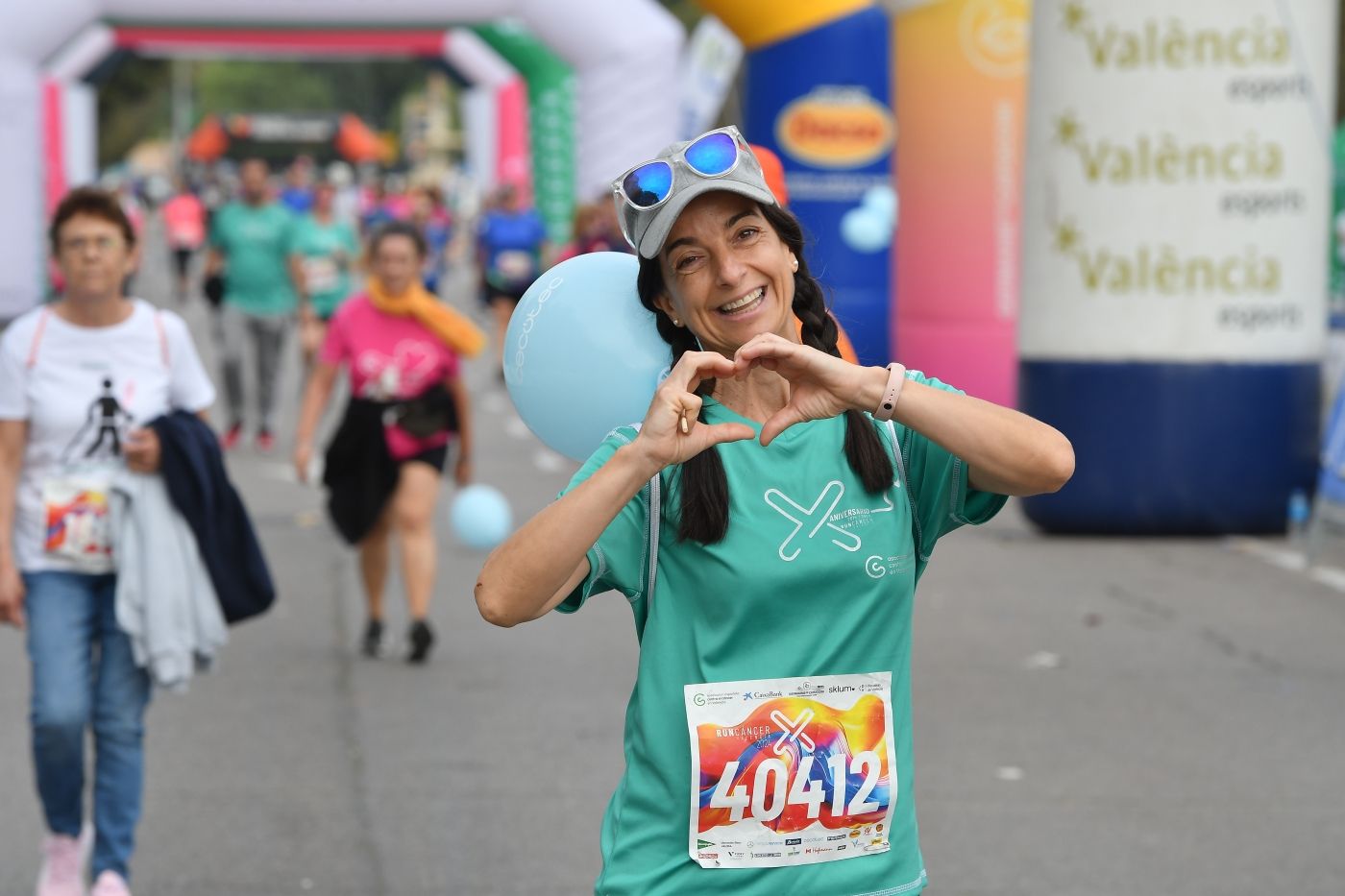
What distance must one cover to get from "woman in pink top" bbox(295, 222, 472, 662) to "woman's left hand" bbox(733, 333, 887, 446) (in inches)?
228

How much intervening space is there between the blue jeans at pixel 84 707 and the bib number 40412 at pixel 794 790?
270 cm

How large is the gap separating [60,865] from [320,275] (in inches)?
404

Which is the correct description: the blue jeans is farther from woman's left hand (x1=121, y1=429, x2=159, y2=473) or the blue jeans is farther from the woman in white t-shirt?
woman's left hand (x1=121, y1=429, x2=159, y2=473)

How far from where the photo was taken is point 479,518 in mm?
9836

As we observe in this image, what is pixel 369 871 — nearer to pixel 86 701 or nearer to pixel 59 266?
pixel 86 701

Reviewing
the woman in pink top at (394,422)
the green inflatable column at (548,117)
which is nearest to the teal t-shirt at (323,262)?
the woman in pink top at (394,422)

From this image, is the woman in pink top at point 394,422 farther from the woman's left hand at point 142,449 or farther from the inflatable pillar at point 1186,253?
the inflatable pillar at point 1186,253

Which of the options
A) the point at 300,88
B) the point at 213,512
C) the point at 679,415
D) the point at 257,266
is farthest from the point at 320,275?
the point at 300,88

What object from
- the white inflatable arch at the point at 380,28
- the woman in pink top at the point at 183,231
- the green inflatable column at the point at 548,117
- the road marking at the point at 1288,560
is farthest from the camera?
the woman in pink top at the point at 183,231

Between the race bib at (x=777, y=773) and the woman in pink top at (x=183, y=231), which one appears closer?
the race bib at (x=777, y=773)

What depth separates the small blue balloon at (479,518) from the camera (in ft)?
32.3

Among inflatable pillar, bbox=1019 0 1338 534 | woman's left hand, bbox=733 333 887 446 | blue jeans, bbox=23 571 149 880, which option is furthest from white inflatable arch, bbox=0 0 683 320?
woman's left hand, bbox=733 333 887 446

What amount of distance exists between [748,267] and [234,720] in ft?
16.5

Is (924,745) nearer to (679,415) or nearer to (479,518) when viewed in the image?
(479,518)
